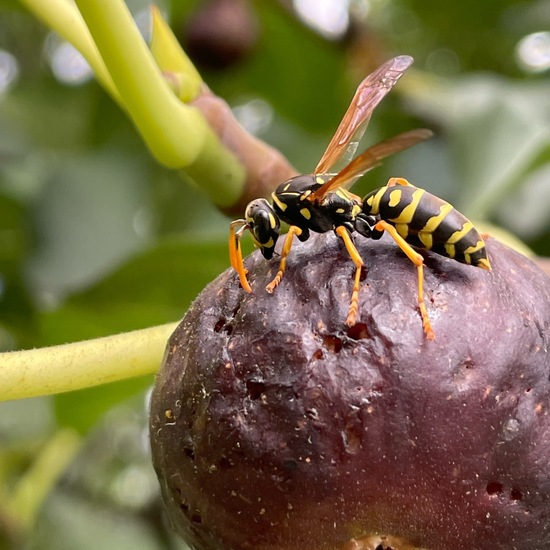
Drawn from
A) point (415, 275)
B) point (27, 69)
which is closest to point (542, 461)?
point (415, 275)

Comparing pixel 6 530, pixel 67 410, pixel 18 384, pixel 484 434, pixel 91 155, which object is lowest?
pixel 6 530

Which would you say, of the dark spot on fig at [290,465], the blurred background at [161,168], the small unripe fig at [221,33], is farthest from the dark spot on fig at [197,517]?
the small unripe fig at [221,33]

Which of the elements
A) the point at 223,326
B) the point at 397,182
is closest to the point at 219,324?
the point at 223,326

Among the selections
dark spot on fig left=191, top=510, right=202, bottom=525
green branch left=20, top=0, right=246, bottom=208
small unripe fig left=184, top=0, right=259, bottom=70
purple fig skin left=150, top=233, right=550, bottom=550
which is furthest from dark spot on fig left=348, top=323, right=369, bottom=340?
small unripe fig left=184, top=0, right=259, bottom=70

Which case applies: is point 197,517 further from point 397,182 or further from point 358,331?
point 397,182

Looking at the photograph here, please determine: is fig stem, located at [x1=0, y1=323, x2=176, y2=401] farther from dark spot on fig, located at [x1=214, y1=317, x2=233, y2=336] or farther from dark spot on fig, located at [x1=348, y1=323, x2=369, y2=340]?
dark spot on fig, located at [x1=348, y1=323, x2=369, y2=340]

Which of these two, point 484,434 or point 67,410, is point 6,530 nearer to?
point 67,410
